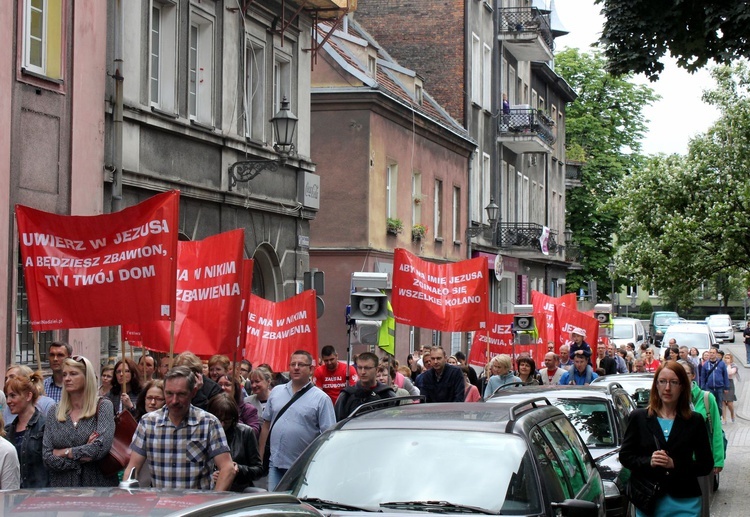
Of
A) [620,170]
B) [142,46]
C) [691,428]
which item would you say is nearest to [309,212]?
[142,46]

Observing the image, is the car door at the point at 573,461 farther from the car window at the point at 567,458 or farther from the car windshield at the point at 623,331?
the car windshield at the point at 623,331

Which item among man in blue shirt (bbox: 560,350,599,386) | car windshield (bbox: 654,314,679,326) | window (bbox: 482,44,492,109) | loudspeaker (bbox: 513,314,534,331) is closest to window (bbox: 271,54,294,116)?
loudspeaker (bbox: 513,314,534,331)

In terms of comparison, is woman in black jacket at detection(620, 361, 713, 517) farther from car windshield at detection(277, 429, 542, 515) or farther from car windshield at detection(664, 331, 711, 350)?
car windshield at detection(664, 331, 711, 350)

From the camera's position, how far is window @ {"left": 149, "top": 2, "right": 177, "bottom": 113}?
60.3 feet

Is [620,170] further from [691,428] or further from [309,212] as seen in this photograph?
[691,428]

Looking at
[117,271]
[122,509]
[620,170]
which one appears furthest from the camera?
[620,170]

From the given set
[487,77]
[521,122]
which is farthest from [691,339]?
[487,77]

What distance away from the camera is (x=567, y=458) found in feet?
26.4

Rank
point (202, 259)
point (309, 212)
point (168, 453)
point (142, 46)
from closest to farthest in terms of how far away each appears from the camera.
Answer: point (168, 453) → point (202, 259) → point (142, 46) → point (309, 212)

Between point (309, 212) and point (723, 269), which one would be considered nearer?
point (309, 212)

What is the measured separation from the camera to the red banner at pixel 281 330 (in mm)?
15875

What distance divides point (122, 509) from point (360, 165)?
24489 millimetres

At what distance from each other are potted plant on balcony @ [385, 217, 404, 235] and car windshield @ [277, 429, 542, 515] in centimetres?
2216

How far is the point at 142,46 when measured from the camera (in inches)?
690
